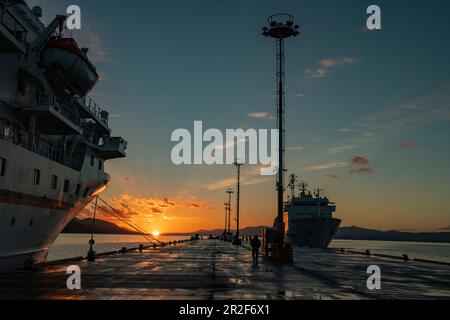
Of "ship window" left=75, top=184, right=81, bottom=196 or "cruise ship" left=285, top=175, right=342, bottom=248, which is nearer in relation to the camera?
"ship window" left=75, top=184, right=81, bottom=196

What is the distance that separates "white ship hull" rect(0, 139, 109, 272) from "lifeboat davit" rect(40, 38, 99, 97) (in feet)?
19.5

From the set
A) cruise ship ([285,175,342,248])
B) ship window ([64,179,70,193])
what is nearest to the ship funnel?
ship window ([64,179,70,193])

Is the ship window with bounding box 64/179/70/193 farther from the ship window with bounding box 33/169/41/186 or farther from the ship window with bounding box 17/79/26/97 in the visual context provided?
the ship window with bounding box 17/79/26/97

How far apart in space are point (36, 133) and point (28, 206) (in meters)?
7.03

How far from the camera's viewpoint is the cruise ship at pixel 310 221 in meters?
78.9

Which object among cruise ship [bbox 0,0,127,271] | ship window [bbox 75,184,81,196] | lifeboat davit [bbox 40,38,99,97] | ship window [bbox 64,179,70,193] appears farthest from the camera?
ship window [bbox 75,184,81,196]

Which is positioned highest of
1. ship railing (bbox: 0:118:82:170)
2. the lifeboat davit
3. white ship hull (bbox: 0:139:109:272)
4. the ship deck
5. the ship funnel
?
the ship funnel

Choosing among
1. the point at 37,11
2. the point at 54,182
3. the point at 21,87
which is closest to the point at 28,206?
the point at 54,182

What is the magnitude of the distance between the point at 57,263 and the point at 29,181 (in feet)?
20.0

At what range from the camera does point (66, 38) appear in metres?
28.0

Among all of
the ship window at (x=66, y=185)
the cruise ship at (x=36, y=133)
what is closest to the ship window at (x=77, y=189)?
the cruise ship at (x=36, y=133)

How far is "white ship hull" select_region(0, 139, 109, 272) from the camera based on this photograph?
2011cm
